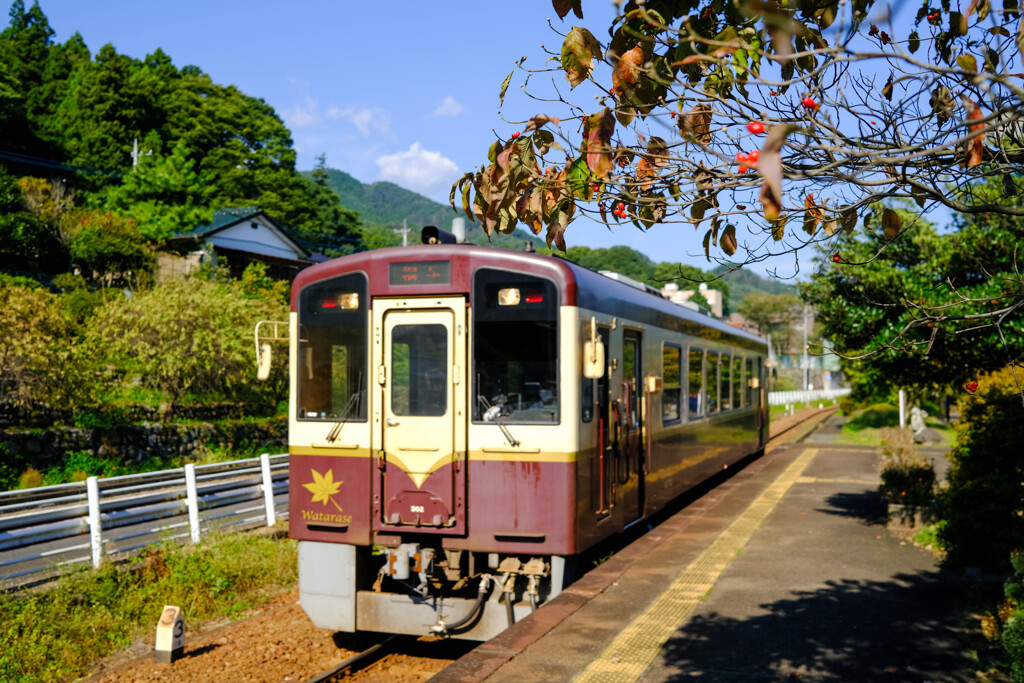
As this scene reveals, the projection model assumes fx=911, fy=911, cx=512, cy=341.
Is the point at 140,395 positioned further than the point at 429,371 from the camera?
Yes

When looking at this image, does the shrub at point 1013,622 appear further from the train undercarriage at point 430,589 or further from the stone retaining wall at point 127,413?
the stone retaining wall at point 127,413

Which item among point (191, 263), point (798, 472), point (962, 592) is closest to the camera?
point (962, 592)

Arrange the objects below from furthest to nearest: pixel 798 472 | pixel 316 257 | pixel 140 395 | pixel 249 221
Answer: pixel 316 257, pixel 249 221, pixel 140 395, pixel 798 472

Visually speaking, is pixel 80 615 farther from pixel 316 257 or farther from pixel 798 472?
pixel 316 257

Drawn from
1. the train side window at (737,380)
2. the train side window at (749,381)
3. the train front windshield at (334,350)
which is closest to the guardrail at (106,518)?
the train front windshield at (334,350)

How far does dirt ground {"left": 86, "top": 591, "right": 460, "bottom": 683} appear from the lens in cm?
714

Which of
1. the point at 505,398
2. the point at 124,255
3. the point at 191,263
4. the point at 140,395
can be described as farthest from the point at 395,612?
the point at 191,263

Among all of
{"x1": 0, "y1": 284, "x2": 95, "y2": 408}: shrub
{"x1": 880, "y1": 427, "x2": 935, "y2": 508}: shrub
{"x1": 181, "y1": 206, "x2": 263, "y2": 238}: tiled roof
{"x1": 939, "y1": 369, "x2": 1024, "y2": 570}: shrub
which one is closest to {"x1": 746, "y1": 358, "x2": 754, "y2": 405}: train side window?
{"x1": 880, "y1": 427, "x2": 935, "y2": 508}: shrub

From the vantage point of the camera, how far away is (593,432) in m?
7.75

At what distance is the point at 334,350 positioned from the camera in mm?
7742

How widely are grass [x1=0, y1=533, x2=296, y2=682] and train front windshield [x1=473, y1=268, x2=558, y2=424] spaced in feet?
12.7

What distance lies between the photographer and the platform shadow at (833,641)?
228 inches

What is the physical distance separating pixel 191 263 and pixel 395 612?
29452mm

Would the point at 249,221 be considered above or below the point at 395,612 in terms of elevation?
above
